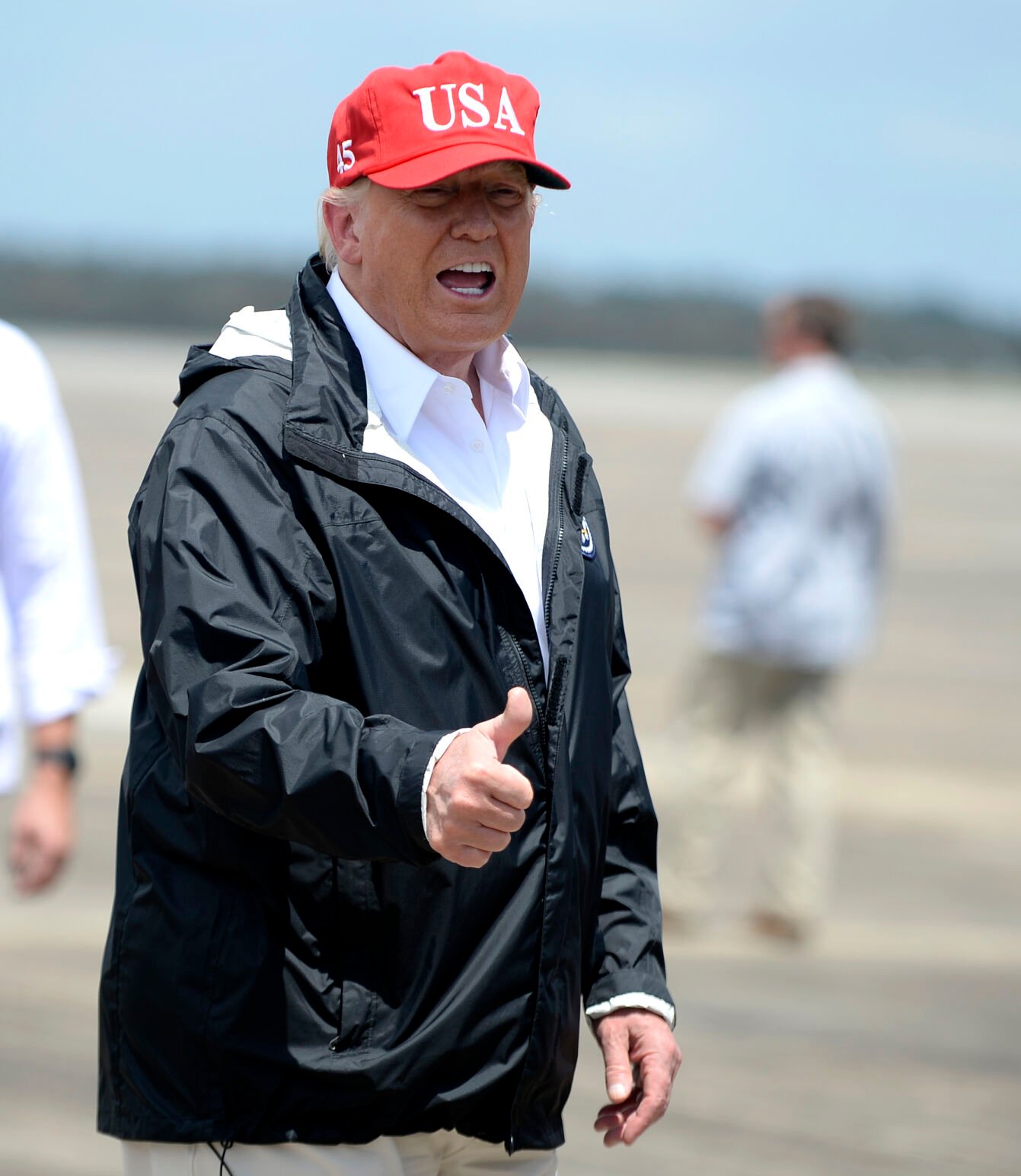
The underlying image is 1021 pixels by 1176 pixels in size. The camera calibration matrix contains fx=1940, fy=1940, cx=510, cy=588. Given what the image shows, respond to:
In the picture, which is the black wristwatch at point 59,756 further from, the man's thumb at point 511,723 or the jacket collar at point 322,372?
the man's thumb at point 511,723

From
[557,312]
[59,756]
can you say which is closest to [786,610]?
[59,756]

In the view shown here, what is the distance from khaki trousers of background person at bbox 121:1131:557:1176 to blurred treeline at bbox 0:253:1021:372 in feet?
336

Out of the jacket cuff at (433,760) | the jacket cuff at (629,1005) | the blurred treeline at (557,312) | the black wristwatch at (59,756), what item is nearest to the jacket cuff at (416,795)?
the jacket cuff at (433,760)

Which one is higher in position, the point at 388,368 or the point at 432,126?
the point at 432,126

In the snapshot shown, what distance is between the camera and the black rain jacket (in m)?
2.11

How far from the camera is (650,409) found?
5194 centimetres

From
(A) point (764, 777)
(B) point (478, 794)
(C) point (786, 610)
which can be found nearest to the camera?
(B) point (478, 794)

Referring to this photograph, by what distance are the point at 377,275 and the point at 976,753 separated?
306 inches

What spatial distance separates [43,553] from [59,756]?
1.35ft

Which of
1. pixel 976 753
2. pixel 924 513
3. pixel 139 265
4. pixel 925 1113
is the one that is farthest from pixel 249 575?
pixel 139 265

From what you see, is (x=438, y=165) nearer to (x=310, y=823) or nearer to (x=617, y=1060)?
(x=310, y=823)

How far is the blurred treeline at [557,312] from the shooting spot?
10669 cm

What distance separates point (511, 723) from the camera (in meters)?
1.99

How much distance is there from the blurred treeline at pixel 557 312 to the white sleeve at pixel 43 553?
101055mm
